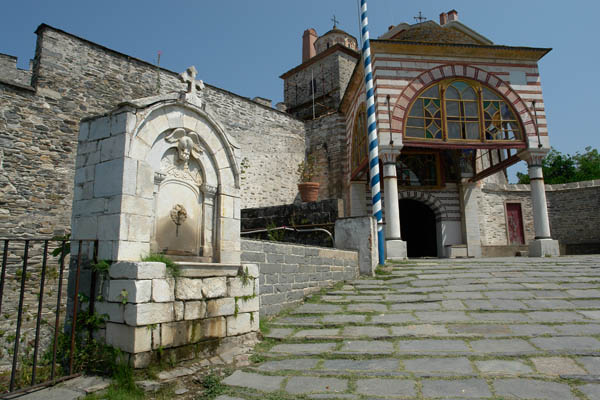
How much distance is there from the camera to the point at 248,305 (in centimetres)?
454

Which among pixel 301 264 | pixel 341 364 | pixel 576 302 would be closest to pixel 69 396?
pixel 341 364

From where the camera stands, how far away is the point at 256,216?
11523 millimetres

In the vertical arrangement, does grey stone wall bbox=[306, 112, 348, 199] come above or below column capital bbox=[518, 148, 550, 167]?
above

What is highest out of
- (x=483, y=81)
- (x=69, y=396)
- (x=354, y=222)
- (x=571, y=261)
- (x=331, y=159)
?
(x=483, y=81)

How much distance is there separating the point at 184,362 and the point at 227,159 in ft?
7.50

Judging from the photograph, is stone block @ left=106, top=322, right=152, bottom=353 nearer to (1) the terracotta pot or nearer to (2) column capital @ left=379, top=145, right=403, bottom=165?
(2) column capital @ left=379, top=145, right=403, bottom=165

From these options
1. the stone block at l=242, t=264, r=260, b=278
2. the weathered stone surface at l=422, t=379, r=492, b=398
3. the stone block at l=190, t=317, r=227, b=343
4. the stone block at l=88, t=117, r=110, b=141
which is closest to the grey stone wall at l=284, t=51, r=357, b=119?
the stone block at l=242, t=264, r=260, b=278

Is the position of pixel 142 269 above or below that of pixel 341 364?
above

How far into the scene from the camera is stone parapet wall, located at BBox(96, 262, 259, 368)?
339cm

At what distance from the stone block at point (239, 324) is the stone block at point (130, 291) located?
3.50ft

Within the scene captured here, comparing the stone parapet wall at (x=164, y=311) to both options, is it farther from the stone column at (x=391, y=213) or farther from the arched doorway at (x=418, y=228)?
the arched doorway at (x=418, y=228)

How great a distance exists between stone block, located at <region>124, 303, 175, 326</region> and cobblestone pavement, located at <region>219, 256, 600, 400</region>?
0.79 m

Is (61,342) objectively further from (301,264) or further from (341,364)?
(301,264)

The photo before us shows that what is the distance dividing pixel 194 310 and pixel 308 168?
12761mm
